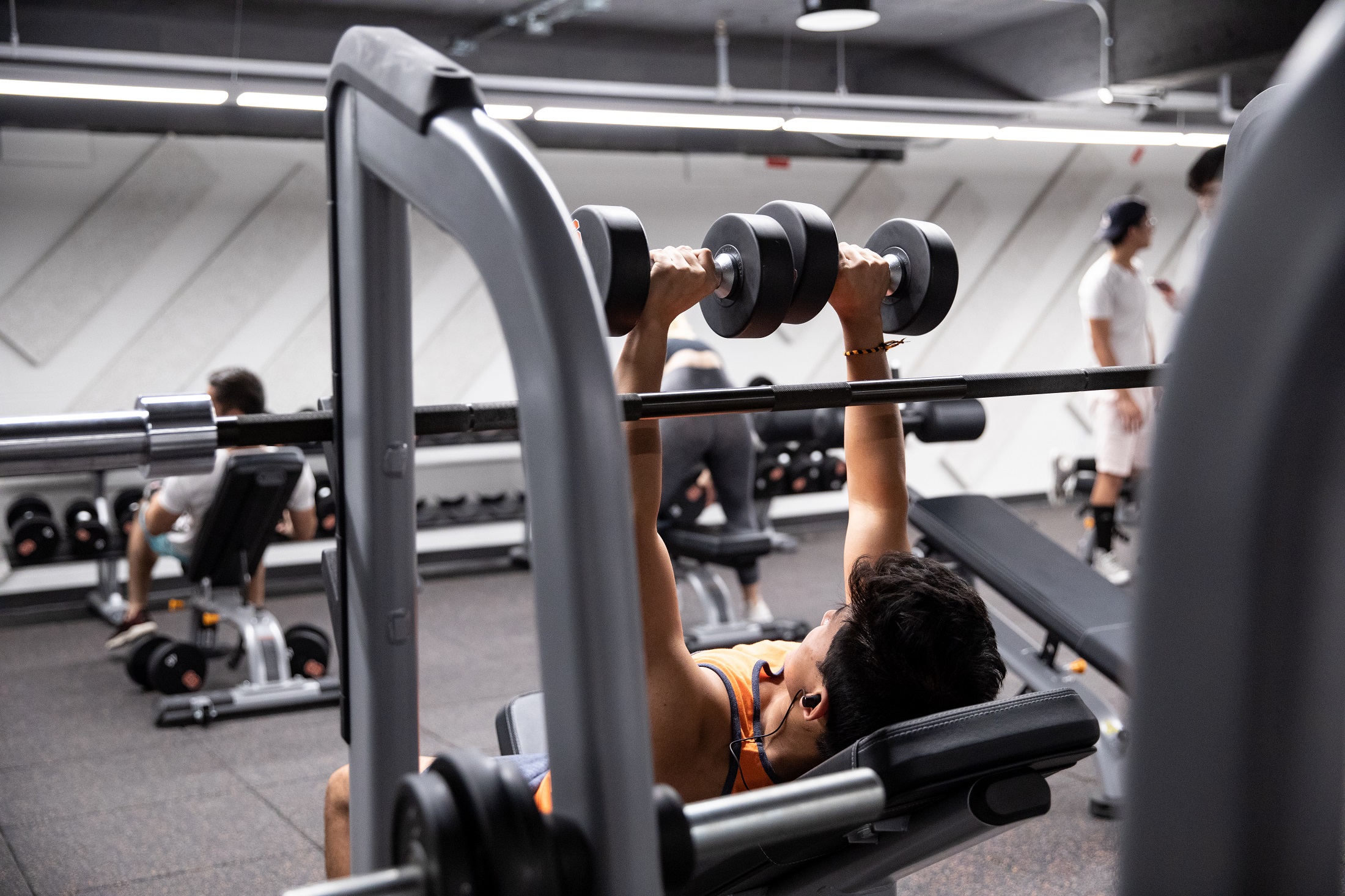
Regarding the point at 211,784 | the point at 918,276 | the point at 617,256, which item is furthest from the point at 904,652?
the point at 211,784

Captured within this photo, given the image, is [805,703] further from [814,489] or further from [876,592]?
[814,489]

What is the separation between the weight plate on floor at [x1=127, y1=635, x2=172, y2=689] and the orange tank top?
3224 millimetres

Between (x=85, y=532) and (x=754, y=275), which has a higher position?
(x=754, y=275)

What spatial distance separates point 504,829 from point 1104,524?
4346 millimetres

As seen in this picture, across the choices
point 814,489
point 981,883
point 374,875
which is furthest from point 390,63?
point 814,489

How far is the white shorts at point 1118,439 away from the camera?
14.6 feet

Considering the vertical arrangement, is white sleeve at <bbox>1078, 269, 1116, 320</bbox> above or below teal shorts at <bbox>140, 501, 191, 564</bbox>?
above

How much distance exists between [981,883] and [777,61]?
5.84 metres

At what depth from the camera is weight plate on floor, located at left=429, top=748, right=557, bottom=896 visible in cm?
63

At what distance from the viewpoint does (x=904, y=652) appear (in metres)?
1.41

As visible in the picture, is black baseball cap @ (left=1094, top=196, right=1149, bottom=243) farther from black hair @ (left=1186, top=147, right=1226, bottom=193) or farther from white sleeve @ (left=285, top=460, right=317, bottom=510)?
white sleeve @ (left=285, top=460, right=317, bottom=510)

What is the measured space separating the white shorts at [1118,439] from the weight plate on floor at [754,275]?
3.43m

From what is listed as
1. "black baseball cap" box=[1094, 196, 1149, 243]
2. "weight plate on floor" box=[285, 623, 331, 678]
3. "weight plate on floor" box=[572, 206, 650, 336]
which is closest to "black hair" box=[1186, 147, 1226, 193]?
"black baseball cap" box=[1094, 196, 1149, 243]

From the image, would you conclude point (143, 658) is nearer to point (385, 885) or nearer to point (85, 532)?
point (85, 532)
